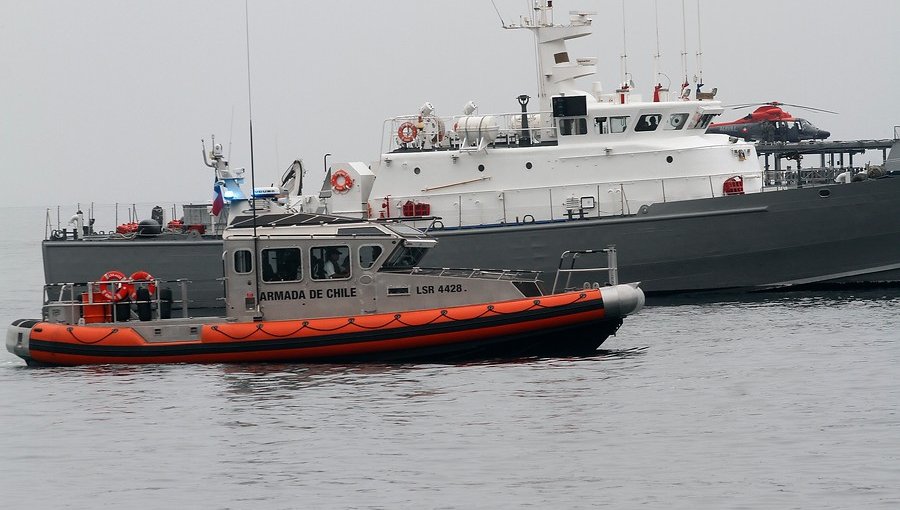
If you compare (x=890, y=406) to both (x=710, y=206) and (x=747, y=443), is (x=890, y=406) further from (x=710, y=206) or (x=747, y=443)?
(x=710, y=206)

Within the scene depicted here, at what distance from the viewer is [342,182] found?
32.5 m

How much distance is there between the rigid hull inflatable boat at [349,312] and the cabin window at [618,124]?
1032 cm

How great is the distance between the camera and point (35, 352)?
22.9 metres

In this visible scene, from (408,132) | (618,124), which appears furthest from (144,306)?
(618,124)

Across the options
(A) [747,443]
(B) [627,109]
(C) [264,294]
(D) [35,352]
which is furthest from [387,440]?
(B) [627,109]

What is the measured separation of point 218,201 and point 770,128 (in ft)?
105

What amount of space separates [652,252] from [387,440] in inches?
613

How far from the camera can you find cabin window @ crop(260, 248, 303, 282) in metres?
21.9

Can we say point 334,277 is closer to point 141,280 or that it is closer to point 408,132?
point 141,280

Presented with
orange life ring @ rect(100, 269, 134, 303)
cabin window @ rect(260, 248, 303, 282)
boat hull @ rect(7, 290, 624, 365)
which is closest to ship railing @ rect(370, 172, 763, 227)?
orange life ring @ rect(100, 269, 134, 303)

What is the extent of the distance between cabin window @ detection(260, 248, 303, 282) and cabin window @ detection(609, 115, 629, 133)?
39.6ft

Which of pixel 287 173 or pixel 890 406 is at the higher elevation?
pixel 287 173

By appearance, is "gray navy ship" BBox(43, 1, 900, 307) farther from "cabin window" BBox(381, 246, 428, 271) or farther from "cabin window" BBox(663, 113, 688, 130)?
"cabin window" BBox(381, 246, 428, 271)

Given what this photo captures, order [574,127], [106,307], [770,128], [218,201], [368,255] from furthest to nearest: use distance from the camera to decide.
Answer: [770,128] < [218,201] < [574,127] < [106,307] < [368,255]
